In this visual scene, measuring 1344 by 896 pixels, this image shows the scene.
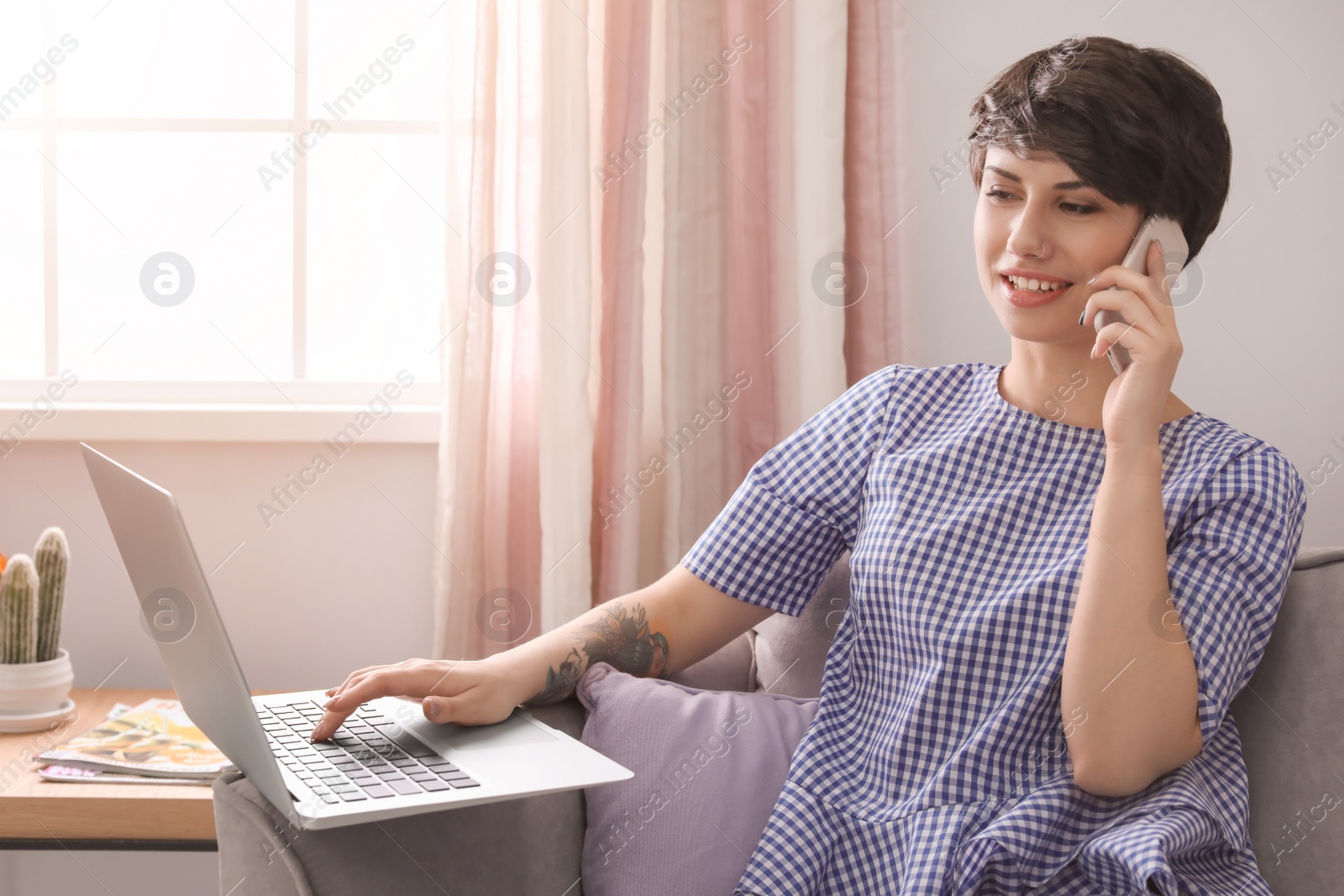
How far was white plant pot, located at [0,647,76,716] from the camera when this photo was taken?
5.18ft

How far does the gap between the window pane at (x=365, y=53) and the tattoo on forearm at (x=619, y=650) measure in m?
1.18

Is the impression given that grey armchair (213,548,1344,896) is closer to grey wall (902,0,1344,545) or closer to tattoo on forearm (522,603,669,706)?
tattoo on forearm (522,603,669,706)

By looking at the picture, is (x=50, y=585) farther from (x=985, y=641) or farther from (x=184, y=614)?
(x=985, y=641)

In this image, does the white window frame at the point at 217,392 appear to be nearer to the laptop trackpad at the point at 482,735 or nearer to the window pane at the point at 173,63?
the window pane at the point at 173,63

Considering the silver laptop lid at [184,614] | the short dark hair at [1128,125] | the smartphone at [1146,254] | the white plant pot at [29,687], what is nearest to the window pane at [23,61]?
the white plant pot at [29,687]

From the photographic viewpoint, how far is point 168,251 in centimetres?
201

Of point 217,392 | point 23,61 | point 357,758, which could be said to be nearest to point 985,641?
point 357,758

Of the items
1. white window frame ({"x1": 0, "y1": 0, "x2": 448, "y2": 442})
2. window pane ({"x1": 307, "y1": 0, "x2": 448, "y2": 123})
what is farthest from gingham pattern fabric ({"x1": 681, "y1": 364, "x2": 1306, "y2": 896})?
window pane ({"x1": 307, "y1": 0, "x2": 448, "y2": 123})

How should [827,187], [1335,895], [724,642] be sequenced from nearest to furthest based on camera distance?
1. [1335,895]
2. [724,642]
3. [827,187]

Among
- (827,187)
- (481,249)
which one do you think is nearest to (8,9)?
(481,249)

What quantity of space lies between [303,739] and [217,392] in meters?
1.20

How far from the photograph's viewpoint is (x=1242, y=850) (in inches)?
38.8

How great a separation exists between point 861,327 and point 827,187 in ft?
0.79

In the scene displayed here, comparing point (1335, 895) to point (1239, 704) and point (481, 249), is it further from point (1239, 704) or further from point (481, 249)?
point (481, 249)
